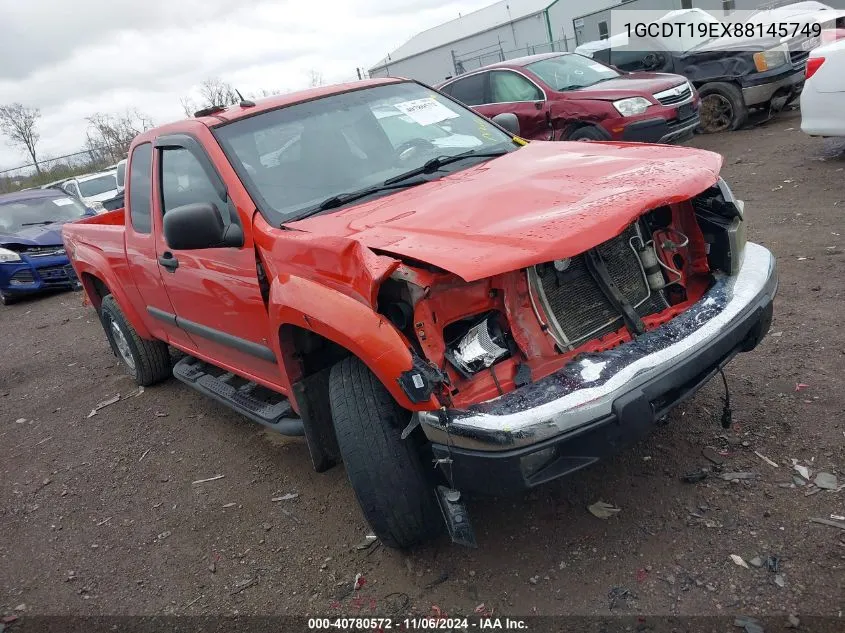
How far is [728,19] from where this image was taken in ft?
36.1

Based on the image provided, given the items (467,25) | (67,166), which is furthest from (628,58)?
(467,25)

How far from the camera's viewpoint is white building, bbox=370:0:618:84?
31.9 metres

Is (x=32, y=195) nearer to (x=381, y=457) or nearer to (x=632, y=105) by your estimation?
(x=632, y=105)

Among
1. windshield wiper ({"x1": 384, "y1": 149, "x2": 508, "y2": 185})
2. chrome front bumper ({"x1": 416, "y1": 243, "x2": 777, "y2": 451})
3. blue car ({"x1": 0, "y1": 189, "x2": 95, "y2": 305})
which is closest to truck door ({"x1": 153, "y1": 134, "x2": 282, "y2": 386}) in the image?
windshield wiper ({"x1": 384, "y1": 149, "x2": 508, "y2": 185})

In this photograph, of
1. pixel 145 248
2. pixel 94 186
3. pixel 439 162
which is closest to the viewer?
pixel 439 162

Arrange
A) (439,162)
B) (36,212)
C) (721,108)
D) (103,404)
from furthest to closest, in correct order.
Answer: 1. (36,212)
2. (721,108)
3. (103,404)
4. (439,162)

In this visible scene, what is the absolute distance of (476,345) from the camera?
2.49 m

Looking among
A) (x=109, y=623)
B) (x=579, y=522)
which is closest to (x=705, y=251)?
(x=579, y=522)

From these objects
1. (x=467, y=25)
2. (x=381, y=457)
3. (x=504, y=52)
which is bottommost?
(x=381, y=457)

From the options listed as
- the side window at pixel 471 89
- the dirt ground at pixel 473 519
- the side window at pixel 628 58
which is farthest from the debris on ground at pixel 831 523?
the side window at pixel 628 58

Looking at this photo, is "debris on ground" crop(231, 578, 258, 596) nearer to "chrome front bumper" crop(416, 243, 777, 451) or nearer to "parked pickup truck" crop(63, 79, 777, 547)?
"parked pickup truck" crop(63, 79, 777, 547)

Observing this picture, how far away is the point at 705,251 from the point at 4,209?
1128 centimetres

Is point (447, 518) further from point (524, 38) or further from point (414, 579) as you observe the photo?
point (524, 38)

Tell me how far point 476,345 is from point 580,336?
447 millimetres
